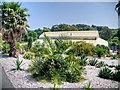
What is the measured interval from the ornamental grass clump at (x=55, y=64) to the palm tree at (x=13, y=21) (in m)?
2.39

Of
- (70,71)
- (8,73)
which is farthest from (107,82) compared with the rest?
(8,73)

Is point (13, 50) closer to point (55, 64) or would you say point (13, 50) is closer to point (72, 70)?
point (55, 64)

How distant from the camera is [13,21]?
8992 mm

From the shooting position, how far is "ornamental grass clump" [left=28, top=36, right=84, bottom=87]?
6177 mm

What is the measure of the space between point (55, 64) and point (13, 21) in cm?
333

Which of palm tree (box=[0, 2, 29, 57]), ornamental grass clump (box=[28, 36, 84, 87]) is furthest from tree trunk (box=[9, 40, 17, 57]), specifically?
ornamental grass clump (box=[28, 36, 84, 87])

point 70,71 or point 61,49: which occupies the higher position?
point 61,49

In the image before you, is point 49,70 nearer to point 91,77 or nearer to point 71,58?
point 71,58

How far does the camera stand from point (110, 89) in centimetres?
559

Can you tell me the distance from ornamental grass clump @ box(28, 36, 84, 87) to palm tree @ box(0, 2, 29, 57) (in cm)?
239

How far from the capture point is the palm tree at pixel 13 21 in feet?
29.2

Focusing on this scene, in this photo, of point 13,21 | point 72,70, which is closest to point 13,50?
point 13,21

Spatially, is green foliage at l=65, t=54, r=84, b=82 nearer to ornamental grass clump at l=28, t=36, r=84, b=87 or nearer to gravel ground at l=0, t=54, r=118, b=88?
ornamental grass clump at l=28, t=36, r=84, b=87

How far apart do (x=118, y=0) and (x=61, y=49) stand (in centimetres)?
208
